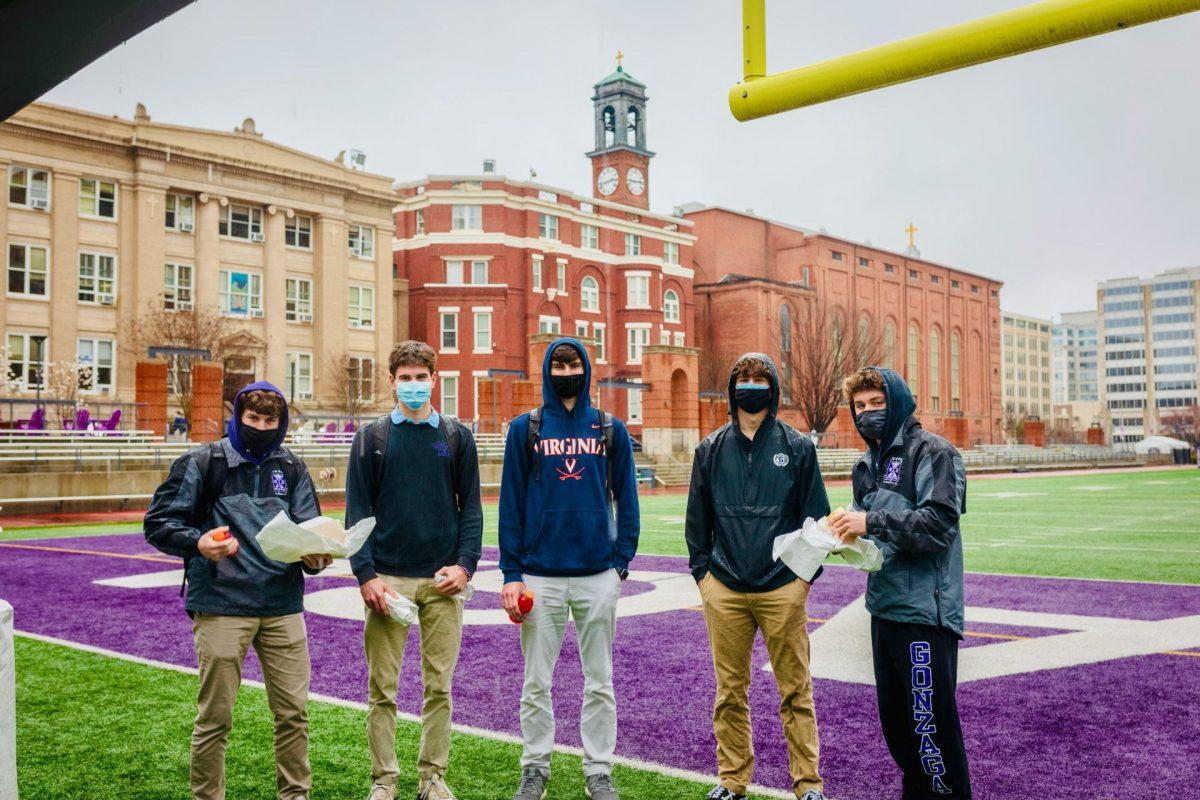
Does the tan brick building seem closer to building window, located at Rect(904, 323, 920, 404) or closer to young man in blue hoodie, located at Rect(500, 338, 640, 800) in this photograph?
young man in blue hoodie, located at Rect(500, 338, 640, 800)

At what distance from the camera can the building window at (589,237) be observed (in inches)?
2307

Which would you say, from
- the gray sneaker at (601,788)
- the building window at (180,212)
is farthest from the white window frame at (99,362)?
the gray sneaker at (601,788)

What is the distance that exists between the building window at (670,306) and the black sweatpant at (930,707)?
57999mm

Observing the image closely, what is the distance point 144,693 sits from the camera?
670cm

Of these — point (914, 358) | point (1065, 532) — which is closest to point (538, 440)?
Answer: point (1065, 532)

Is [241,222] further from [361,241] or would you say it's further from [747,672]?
[747,672]

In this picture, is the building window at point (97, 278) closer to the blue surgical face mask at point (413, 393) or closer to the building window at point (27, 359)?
the building window at point (27, 359)

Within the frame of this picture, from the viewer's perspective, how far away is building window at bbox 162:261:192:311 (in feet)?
136

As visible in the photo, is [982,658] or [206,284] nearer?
[982,658]

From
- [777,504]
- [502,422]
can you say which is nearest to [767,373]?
[777,504]

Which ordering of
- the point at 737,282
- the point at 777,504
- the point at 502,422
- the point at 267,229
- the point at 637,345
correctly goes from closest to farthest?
the point at 777,504, the point at 502,422, the point at 267,229, the point at 637,345, the point at 737,282

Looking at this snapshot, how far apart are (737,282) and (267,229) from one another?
32.2 metres

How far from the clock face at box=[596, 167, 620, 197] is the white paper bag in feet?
210

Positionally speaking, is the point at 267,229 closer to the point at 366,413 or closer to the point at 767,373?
the point at 366,413
